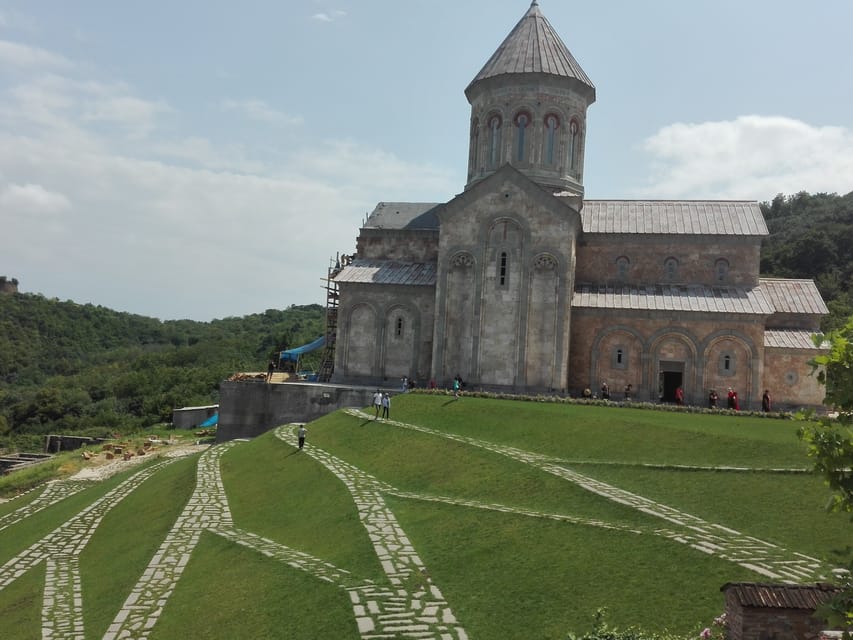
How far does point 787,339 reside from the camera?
2902 centimetres

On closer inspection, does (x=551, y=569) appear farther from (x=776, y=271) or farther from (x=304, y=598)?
(x=776, y=271)

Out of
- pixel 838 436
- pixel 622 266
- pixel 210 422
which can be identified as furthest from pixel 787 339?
pixel 210 422

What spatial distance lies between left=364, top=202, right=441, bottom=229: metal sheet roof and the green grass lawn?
575 inches

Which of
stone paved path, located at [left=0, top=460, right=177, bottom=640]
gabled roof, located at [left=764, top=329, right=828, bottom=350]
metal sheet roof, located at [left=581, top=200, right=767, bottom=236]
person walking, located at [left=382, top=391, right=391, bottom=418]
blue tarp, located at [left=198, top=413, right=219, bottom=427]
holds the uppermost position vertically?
metal sheet roof, located at [left=581, top=200, right=767, bottom=236]

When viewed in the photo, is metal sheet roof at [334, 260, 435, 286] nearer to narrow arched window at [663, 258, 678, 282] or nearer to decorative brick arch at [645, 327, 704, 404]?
decorative brick arch at [645, 327, 704, 404]

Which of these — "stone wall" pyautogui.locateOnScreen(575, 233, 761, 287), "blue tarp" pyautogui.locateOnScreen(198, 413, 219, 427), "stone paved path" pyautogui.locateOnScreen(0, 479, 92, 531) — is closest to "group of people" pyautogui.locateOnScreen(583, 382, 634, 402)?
"stone wall" pyautogui.locateOnScreen(575, 233, 761, 287)

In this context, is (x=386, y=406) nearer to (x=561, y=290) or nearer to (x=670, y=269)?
(x=561, y=290)

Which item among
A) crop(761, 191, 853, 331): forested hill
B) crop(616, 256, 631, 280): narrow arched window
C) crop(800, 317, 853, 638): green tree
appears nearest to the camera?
crop(800, 317, 853, 638): green tree

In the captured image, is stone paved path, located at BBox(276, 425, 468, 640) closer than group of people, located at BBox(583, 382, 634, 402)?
Yes

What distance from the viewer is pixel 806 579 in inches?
387

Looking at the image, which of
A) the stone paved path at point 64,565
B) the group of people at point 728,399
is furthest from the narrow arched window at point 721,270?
the stone paved path at point 64,565

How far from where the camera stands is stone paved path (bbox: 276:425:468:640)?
380 inches

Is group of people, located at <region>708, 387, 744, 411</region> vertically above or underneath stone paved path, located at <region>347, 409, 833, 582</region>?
above

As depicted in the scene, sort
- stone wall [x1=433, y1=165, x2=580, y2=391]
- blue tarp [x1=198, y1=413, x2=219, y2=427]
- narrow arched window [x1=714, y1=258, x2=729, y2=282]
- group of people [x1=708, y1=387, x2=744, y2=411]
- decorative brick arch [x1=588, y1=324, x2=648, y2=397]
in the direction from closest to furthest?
group of people [x1=708, y1=387, x2=744, y2=411] → stone wall [x1=433, y1=165, x2=580, y2=391] → decorative brick arch [x1=588, y1=324, x2=648, y2=397] → narrow arched window [x1=714, y1=258, x2=729, y2=282] → blue tarp [x1=198, y1=413, x2=219, y2=427]
